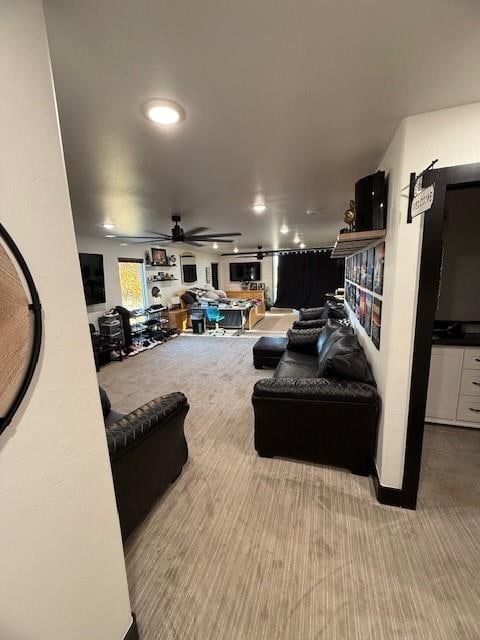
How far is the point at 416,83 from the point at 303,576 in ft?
7.70

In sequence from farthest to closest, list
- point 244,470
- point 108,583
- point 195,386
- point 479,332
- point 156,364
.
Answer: point 156,364, point 195,386, point 479,332, point 244,470, point 108,583

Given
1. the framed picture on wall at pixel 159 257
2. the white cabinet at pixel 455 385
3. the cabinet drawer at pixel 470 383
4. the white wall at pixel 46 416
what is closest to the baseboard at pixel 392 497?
the white cabinet at pixel 455 385

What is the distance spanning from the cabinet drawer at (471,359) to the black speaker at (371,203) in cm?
164

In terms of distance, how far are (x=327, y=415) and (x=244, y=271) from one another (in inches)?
344

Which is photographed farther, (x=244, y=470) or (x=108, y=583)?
(x=244, y=470)

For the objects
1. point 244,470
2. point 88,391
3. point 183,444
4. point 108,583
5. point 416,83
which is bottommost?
point 244,470

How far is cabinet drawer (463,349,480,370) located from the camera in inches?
95.3

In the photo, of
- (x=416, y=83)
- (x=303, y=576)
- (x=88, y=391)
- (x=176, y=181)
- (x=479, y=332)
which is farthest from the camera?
(x=479, y=332)

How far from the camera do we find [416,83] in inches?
44.1

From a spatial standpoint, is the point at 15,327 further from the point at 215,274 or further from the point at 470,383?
the point at 215,274

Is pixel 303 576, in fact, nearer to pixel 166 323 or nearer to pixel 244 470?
pixel 244 470

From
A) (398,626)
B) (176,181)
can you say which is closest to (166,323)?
(176,181)

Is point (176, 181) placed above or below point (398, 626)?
above

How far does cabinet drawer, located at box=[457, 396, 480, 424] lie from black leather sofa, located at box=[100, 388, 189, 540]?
2582 millimetres
